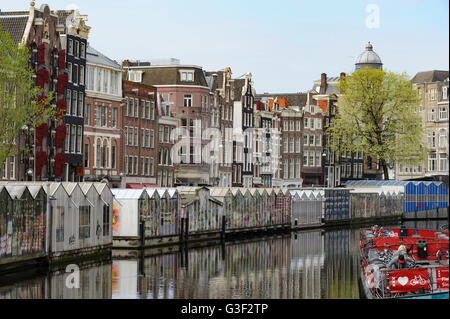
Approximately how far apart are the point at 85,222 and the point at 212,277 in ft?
26.9

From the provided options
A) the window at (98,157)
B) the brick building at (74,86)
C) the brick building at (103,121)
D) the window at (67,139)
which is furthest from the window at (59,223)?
the window at (98,157)

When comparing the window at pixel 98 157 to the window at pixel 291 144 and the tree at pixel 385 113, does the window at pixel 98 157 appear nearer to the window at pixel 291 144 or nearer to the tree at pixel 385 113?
the tree at pixel 385 113

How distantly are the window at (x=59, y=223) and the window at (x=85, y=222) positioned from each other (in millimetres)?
1890

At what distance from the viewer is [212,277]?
4094cm

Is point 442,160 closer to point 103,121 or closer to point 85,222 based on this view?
point 103,121

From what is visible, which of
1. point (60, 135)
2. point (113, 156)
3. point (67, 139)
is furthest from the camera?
point (113, 156)

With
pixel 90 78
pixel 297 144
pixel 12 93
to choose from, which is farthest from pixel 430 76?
pixel 12 93

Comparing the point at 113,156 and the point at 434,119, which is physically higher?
the point at 434,119

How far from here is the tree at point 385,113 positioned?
99.9 m

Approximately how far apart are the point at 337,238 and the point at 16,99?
25.0 m

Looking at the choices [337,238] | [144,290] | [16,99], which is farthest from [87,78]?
[144,290]

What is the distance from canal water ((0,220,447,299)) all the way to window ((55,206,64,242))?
193 cm

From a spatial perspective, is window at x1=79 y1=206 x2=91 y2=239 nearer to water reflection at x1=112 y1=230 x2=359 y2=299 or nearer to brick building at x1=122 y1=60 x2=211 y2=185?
water reflection at x1=112 y1=230 x2=359 y2=299
